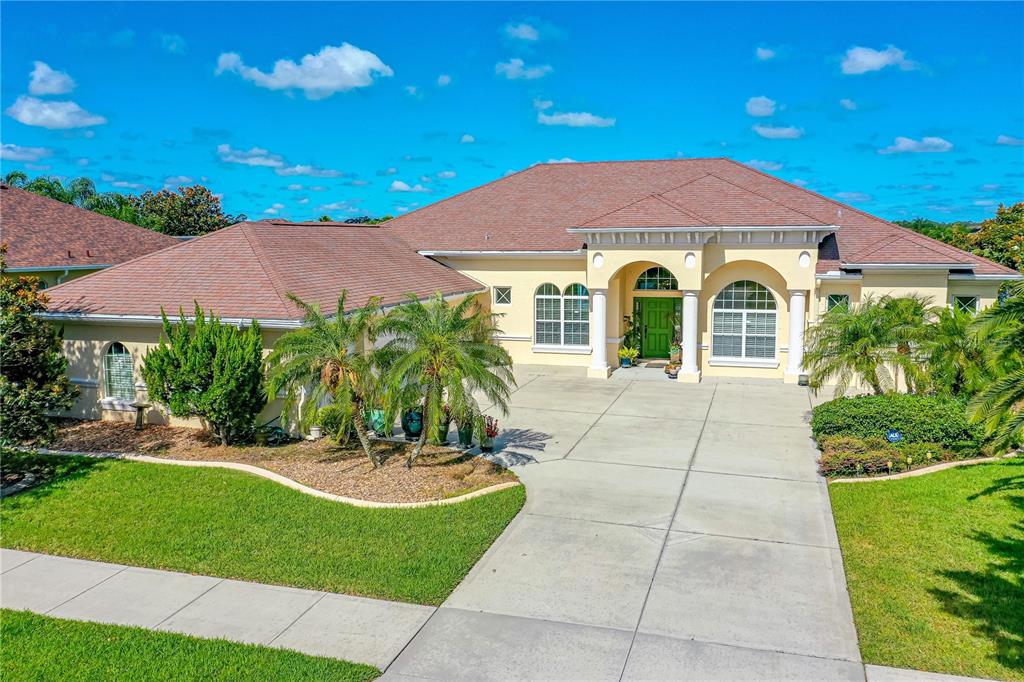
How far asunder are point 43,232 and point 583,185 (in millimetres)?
19382

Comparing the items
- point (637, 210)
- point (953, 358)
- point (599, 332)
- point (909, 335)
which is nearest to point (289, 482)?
point (599, 332)

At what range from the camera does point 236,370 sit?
14430mm

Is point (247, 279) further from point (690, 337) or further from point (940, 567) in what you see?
point (940, 567)

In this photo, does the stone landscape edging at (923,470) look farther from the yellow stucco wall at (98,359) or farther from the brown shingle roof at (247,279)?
the yellow stucco wall at (98,359)

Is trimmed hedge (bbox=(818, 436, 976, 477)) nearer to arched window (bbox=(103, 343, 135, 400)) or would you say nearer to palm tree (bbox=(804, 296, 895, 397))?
palm tree (bbox=(804, 296, 895, 397))

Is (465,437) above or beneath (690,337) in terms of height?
beneath

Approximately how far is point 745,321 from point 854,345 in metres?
6.97

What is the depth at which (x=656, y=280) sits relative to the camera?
80.3 feet

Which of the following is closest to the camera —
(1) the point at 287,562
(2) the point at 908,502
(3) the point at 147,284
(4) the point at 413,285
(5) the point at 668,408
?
(1) the point at 287,562

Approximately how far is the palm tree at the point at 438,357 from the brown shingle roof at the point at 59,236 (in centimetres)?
1647

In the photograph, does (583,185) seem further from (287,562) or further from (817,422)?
(287,562)

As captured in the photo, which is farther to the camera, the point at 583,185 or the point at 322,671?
the point at 583,185

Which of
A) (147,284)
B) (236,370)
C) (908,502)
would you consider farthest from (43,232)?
(908,502)

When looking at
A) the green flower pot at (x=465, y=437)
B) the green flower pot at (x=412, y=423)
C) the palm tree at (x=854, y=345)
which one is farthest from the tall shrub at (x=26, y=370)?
the palm tree at (x=854, y=345)
